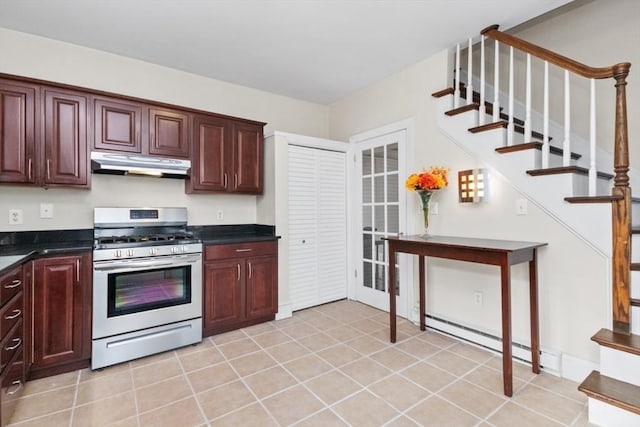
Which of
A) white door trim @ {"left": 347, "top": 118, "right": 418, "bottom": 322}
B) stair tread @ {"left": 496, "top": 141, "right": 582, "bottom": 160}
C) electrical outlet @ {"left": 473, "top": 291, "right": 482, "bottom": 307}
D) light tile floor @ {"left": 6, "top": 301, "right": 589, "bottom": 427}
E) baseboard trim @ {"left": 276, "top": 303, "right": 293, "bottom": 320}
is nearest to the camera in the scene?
light tile floor @ {"left": 6, "top": 301, "right": 589, "bottom": 427}

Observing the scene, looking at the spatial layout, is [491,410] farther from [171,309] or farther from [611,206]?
[171,309]

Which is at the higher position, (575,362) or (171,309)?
(171,309)

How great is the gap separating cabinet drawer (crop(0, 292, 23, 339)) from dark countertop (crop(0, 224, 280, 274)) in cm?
23

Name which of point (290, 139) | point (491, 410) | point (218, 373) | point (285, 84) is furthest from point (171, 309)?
point (285, 84)

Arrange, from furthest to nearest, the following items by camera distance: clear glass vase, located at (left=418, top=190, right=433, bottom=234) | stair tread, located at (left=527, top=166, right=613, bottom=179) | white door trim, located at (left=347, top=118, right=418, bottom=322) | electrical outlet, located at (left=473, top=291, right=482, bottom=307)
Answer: white door trim, located at (left=347, top=118, right=418, bottom=322) → clear glass vase, located at (left=418, top=190, right=433, bottom=234) → electrical outlet, located at (left=473, top=291, right=482, bottom=307) → stair tread, located at (left=527, top=166, right=613, bottom=179)

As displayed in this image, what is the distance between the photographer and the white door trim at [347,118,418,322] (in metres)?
3.34

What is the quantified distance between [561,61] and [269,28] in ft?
7.28

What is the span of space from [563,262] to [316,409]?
2000 millimetres

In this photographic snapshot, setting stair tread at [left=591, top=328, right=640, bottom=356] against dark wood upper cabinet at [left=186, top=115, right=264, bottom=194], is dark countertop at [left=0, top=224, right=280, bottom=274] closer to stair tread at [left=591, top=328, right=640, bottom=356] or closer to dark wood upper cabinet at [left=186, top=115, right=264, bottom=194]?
dark wood upper cabinet at [left=186, top=115, right=264, bottom=194]

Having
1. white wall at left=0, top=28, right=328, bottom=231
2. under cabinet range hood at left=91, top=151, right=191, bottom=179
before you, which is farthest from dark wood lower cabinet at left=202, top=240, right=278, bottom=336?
under cabinet range hood at left=91, top=151, right=191, bottom=179

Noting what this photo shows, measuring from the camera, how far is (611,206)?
2.00 m

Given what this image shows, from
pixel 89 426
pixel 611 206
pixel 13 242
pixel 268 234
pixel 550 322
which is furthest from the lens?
pixel 268 234

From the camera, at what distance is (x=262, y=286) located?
130 inches

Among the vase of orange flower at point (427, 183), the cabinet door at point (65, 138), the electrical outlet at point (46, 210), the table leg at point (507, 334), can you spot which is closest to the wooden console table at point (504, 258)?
the table leg at point (507, 334)
